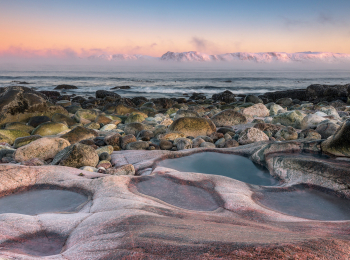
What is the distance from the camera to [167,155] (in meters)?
4.81

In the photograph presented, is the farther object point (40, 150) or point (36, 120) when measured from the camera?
point (36, 120)

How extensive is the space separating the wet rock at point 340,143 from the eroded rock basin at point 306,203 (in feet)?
3.40

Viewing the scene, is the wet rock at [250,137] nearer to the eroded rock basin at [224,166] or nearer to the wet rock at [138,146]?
the eroded rock basin at [224,166]

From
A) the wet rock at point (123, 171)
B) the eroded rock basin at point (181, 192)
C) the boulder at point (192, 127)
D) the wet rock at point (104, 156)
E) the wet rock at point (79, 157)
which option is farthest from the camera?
the boulder at point (192, 127)

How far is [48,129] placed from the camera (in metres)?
7.55

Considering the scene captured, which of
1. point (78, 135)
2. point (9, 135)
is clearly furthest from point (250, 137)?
point (9, 135)

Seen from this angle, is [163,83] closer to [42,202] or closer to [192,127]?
[192,127]

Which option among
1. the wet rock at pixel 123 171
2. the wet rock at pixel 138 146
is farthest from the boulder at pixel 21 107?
the wet rock at pixel 123 171

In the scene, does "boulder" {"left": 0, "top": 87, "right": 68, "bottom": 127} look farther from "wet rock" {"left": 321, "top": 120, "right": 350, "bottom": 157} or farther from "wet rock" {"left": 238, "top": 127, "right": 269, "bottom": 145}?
"wet rock" {"left": 321, "top": 120, "right": 350, "bottom": 157}

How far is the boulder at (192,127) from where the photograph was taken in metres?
7.07

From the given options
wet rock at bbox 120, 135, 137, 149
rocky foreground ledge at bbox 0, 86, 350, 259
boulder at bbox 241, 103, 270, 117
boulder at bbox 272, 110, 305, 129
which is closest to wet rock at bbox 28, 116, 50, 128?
rocky foreground ledge at bbox 0, 86, 350, 259

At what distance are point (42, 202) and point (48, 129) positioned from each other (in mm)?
5122

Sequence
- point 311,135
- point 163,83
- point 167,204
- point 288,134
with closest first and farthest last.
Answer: point 167,204 → point 311,135 → point 288,134 → point 163,83

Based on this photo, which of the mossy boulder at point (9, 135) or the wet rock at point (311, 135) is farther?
the mossy boulder at point (9, 135)
